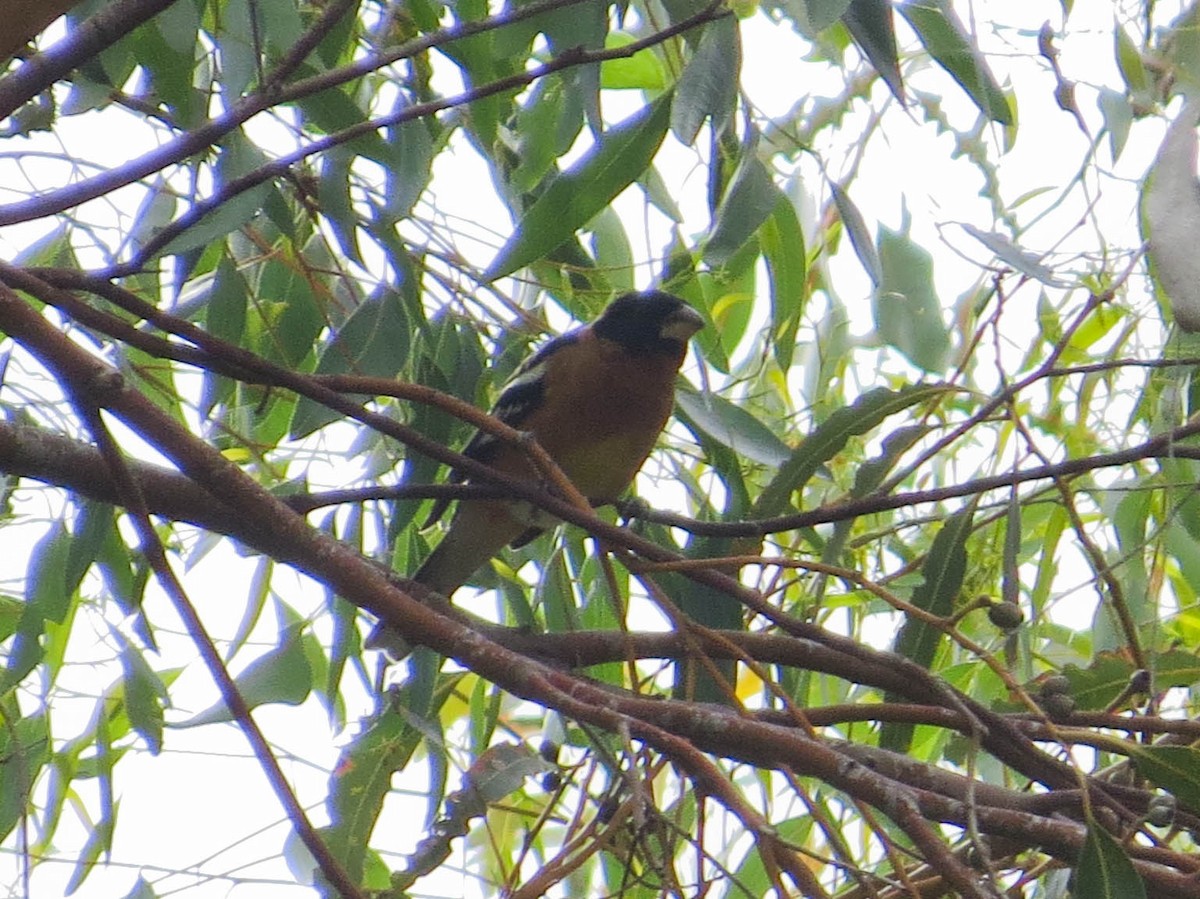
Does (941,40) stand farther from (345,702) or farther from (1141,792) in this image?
(345,702)

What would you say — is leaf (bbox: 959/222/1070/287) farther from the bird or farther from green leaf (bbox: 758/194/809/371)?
the bird

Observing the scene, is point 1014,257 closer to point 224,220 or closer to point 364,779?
point 224,220

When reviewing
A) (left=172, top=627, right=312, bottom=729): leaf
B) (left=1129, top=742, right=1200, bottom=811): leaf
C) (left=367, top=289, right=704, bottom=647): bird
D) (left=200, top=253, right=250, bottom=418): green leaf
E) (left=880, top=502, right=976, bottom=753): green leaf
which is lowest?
(left=1129, top=742, right=1200, bottom=811): leaf

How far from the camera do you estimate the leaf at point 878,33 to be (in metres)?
1.82

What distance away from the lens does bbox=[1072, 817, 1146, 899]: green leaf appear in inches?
59.0

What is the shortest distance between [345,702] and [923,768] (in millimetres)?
1396

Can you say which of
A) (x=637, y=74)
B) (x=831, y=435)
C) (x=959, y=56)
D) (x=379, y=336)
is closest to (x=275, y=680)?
(x=379, y=336)

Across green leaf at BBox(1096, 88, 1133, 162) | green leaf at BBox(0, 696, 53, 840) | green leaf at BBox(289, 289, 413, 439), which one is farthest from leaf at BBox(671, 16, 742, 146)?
green leaf at BBox(0, 696, 53, 840)

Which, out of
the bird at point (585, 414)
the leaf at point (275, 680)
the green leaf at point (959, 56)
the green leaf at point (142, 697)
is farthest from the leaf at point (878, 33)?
the green leaf at point (142, 697)

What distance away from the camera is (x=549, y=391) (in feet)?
10.5

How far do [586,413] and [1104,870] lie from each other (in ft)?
5.94

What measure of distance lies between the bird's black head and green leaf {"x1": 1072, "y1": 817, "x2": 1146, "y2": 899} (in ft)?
4.80

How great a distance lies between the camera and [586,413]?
3.16m

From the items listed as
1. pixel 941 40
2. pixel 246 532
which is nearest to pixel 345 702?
pixel 246 532
